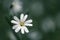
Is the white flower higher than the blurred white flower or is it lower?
lower

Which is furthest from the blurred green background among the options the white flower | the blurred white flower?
the white flower

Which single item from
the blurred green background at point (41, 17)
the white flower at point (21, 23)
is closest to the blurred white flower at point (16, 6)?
the blurred green background at point (41, 17)

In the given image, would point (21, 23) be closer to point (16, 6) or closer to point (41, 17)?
point (16, 6)

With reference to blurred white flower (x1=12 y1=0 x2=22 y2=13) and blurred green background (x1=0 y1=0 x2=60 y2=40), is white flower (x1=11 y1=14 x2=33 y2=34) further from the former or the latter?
blurred green background (x1=0 y1=0 x2=60 y2=40)

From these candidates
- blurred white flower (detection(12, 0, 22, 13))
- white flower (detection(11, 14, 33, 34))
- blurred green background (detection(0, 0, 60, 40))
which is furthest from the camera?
blurred green background (detection(0, 0, 60, 40))

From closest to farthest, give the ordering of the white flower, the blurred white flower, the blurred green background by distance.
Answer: the white flower, the blurred white flower, the blurred green background

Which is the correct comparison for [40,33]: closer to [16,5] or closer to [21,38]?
[16,5]

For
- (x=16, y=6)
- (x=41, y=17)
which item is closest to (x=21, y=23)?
(x=16, y=6)

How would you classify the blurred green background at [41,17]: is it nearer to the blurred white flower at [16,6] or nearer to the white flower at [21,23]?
the blurred white flower at [16,6]
